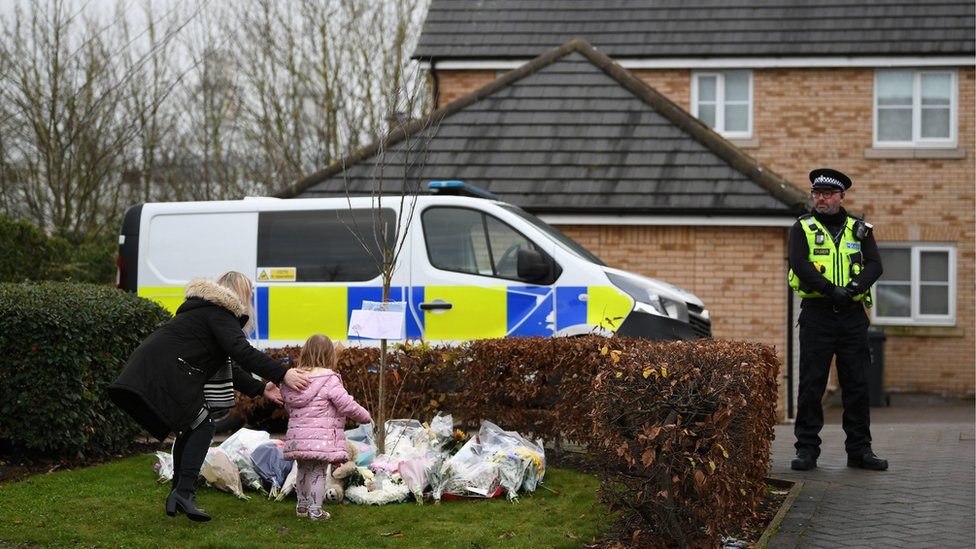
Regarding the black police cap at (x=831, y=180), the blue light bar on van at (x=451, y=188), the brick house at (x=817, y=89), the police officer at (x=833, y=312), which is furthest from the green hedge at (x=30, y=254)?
the black police cap at (x=831, y=180)

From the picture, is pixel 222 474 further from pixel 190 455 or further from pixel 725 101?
pixel 725 101

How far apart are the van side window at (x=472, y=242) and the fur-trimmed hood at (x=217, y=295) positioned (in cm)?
393

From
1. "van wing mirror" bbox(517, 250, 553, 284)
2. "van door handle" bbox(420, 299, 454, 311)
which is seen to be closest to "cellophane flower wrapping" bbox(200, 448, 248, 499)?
"van door handle" bbox(420, 299, 454, 311)

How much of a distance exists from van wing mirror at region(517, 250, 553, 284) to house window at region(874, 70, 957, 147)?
37.5 feet

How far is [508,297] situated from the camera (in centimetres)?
1019

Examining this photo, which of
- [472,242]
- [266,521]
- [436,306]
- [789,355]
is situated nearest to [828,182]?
[472,242]

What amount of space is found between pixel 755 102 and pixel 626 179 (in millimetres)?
5990

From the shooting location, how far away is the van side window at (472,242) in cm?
1033

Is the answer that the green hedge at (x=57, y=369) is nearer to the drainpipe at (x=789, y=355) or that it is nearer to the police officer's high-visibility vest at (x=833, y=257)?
the police officer's high-visibility vest at (x=833, y=257)

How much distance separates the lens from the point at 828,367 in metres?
8.26

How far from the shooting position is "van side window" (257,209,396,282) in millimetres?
10586

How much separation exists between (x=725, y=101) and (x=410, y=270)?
1100 centimetres

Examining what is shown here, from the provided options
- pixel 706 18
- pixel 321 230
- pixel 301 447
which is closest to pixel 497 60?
pixel 706 18

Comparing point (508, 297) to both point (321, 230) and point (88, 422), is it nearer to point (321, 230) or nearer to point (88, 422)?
point (321, 230)
